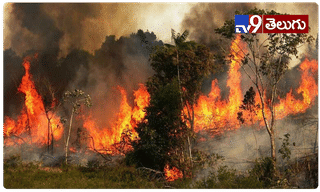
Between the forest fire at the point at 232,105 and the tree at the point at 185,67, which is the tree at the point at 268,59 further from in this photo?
the tree at the point at 185,67

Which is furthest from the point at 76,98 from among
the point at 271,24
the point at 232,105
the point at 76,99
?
the point at 271,24

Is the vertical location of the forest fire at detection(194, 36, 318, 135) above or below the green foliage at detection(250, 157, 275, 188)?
above

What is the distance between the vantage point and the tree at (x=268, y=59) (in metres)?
17.8

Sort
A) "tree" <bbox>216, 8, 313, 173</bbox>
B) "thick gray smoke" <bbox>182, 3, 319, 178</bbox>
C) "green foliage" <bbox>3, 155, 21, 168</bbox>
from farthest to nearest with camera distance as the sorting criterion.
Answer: "tree" <bbox>216, 8, 313, 173</bbox>
"thick gray smoke" <bbox>182, 3, 319, 178</bbox>
"green foliage" <bbox>3, 155, 21, 168</bbox>

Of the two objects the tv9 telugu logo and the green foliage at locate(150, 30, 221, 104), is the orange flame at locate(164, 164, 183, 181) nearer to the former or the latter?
the green foliage at locate(150, 30, 221, 104)

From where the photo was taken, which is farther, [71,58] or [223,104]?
[223,104]

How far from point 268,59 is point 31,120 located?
12.5 metres

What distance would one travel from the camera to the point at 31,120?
1825 cm

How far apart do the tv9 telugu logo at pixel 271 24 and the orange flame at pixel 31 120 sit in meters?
10.5

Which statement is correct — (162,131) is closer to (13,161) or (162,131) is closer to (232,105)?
(232,105)

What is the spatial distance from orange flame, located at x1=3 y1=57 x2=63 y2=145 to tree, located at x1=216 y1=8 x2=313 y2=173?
9758mm

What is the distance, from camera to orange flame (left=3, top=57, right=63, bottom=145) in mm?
17281

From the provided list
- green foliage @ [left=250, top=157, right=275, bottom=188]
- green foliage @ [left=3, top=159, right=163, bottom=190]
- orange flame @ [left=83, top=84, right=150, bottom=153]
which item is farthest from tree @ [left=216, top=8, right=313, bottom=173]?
green foliage @ [left=3, top=159, right=163, bottom=190]

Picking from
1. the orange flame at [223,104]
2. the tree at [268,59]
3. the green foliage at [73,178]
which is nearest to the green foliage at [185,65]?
the orange flame at [223,104]
